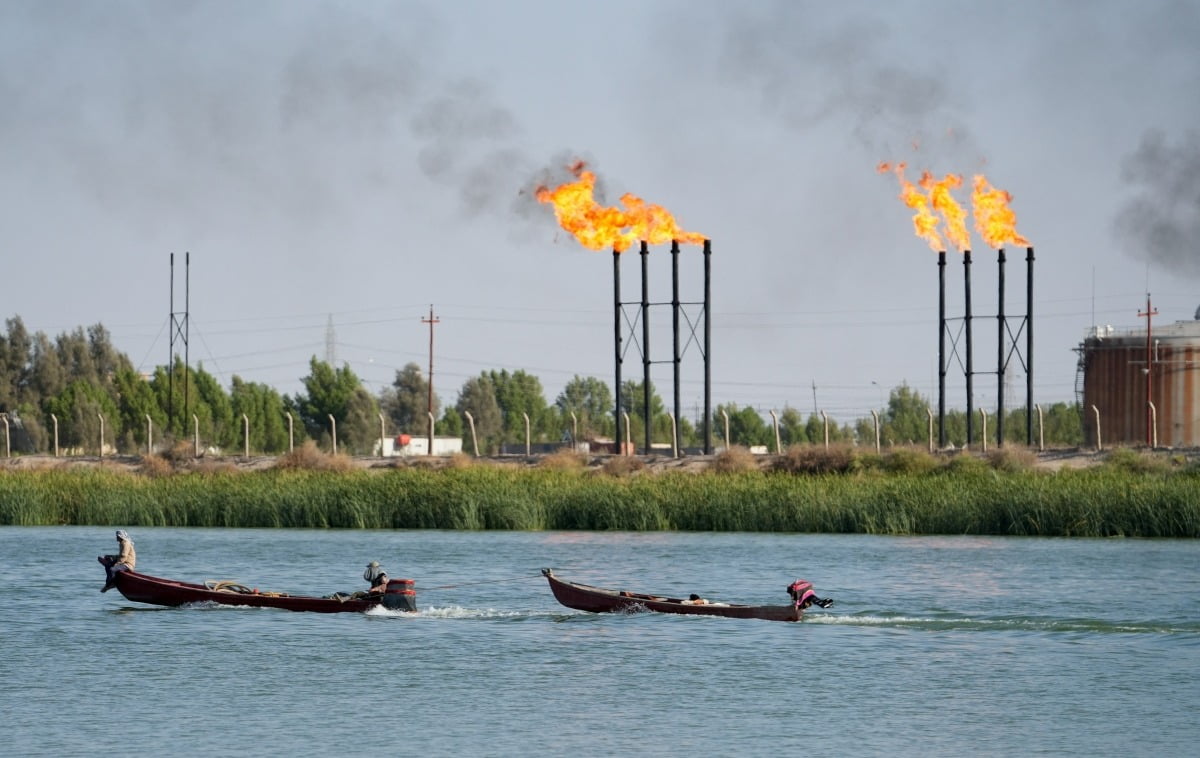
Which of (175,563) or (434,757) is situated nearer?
(434,757)

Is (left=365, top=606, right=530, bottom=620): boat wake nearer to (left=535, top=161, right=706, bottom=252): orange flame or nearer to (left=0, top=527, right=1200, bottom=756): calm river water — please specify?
(left=0, top=527, right=1200, bottom=756): calm river water

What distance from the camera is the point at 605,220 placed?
8594cm

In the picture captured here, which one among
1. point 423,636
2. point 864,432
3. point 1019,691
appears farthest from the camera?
point 864,432

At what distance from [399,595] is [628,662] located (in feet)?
23.6

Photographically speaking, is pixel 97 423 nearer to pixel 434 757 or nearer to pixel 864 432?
pixel 864 432

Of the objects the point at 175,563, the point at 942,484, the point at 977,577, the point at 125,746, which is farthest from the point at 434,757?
the point at 942,484

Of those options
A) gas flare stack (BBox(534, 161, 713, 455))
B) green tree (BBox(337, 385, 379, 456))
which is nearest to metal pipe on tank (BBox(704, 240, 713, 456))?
gas flare stack (BBox(534, 161, 713, 455))

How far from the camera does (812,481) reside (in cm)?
6800

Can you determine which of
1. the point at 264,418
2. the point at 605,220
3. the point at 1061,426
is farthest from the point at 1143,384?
the point at 264,418

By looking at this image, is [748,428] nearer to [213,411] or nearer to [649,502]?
[213,411]

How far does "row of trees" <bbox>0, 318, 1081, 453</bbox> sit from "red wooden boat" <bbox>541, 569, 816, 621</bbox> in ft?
256

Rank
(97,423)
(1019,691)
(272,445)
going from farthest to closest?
(272,445)
(97,423)
(1019,691)

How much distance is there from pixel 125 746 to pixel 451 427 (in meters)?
141

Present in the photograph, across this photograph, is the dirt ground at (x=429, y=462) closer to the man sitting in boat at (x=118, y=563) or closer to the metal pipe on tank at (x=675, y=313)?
the metal pipe on tank at (x=675, y=313)
